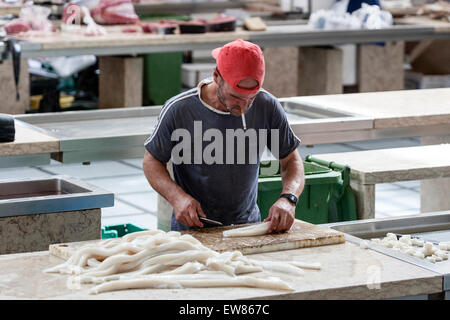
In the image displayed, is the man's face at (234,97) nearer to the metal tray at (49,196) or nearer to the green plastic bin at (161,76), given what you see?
the metal tray at (49,196)

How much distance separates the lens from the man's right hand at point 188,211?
13.1 ft

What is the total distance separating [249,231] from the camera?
12.8 ft

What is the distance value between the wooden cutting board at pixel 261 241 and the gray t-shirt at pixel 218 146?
0.41m

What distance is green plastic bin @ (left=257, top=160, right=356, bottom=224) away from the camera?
542 centimetres

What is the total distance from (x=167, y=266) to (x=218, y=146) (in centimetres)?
96

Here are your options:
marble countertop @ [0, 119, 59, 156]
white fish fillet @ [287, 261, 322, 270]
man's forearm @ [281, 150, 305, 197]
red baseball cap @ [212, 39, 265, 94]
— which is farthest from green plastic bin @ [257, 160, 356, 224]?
white fish fillet @ [287, 261, 322, 270]

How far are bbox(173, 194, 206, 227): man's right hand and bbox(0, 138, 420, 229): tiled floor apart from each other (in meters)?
3.36

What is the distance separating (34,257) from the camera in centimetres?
363

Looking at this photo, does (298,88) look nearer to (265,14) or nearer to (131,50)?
(265,14)

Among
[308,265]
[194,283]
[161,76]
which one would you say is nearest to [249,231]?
[308,265]

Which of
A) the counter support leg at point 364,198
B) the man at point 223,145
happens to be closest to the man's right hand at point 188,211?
the man at point 223,145

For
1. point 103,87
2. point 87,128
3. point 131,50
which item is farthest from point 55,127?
point 103,87

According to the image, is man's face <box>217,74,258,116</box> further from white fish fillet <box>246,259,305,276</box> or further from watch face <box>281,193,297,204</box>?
white fish fillet <box>246,259,305,276</box>

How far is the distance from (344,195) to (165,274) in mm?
2254
